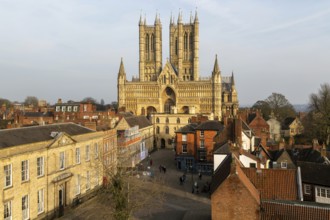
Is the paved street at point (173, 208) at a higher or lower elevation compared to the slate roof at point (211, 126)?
lower

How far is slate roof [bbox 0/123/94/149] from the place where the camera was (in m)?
24.2

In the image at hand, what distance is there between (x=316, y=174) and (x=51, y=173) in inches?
851

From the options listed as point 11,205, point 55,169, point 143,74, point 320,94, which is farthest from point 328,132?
point 143,74

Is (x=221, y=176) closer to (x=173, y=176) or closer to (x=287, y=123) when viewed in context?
(x=173, y=176)

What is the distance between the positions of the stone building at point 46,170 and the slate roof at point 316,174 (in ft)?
63.7

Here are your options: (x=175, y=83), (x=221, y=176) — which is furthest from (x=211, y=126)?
(x=175, y=83)

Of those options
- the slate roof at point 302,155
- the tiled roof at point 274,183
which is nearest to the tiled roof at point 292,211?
the tiled roof at point 274,183

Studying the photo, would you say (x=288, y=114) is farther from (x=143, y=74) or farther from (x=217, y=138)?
(x=217, y=138)

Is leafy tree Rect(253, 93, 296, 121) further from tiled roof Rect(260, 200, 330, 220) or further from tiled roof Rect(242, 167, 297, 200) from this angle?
tiled roof Rect(260, 200, 330, 220)

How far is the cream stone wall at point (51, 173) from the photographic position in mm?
23000

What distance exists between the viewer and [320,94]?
6481 cm

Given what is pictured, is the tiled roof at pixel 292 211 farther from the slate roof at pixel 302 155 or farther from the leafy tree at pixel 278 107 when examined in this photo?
the leafy tree at pixel 278 107

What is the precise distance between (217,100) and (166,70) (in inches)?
683

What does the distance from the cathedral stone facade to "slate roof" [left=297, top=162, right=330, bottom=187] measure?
5249 centimetres
